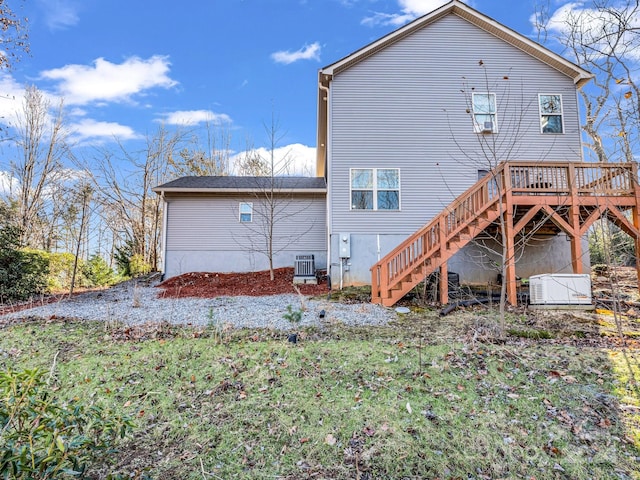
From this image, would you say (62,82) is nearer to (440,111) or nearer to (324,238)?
(324,238)

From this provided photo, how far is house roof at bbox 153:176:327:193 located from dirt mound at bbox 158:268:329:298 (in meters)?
3.21

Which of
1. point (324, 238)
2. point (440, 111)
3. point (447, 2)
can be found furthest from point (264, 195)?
point (447, 2)

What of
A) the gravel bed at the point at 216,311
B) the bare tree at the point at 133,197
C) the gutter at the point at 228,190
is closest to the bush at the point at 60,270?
the gravel bed at the point at 216,311

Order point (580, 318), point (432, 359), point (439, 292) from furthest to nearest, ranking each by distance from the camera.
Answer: point (439, 292)
point (580, 318)
point (432, 359)

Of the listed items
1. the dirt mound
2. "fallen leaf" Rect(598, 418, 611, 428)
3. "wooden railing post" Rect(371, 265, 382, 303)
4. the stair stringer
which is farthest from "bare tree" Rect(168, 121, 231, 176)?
"fallen leaf" Rect(598, 418, 611, 428)

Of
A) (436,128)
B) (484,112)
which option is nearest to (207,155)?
(436,128)

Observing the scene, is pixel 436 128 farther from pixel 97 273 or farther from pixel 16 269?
pixel 97 273

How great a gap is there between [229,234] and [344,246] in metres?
5.53

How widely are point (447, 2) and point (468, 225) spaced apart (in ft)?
25.8

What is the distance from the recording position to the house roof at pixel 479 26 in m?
10.8

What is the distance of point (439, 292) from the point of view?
28.4 ft

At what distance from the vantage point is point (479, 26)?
11.3 m

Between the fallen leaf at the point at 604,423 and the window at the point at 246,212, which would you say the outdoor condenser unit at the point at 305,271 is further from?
the fallen leaf at the point at 604,423

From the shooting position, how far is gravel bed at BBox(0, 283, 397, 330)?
6641mm
